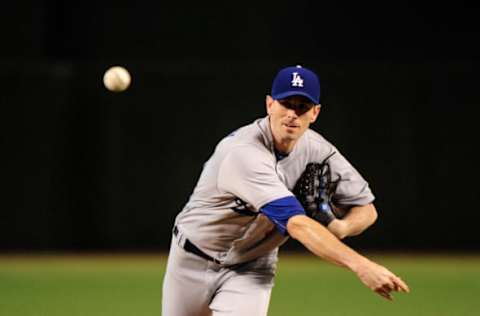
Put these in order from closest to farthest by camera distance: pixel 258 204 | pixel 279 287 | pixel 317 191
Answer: pixel 258 204, pixel 317 191, pixel 279 287

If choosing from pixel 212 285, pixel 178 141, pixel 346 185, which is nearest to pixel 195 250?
pixel 212 285

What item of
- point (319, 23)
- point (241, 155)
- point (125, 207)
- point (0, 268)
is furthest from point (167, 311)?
point (319, 23)

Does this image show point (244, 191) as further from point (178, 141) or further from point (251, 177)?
point (178, 141)

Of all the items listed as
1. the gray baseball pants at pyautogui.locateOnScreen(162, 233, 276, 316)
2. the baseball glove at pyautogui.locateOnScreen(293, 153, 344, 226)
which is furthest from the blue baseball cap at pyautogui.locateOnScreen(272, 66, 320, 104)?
the gray baseball pants at pyautogui.locateOnScreen(162, 233, 276, 316)

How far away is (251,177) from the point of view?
4391 mm

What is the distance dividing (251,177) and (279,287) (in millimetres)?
5705

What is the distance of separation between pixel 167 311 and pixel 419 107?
881 centimetres

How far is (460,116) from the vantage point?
43.2ft

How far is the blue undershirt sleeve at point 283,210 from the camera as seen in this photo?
13.8ft

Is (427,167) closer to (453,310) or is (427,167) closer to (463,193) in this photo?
(463,193)

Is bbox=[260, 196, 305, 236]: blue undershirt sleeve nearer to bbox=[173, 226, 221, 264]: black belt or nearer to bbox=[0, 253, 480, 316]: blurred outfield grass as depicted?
bbox=[173, 226, 221, 264]: black belt

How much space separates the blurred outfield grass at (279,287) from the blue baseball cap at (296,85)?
3971 millimetres

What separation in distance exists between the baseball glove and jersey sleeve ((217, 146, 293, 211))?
0.29 meters

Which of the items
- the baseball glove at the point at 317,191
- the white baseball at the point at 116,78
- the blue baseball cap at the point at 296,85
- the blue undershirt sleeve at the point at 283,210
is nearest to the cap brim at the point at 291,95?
the blue baseball cap at the point at 296,85
